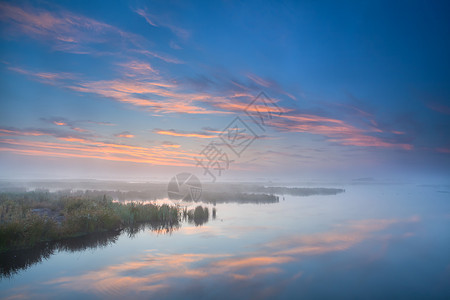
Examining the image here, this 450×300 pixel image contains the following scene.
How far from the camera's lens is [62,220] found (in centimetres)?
1631

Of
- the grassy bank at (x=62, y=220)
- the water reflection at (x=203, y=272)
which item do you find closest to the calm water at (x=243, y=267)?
the water reflection at (x=203, y=272)

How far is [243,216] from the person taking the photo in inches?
1037

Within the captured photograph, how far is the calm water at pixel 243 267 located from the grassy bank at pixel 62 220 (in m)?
1.58

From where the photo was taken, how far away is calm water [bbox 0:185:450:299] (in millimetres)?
9633

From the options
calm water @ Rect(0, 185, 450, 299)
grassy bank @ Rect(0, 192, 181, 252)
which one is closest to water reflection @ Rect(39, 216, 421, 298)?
calm water @ Rect(0, 185, 450, 299)

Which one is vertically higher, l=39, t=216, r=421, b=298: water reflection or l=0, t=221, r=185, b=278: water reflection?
l=0, t=221, r=185, b=278: water reflection

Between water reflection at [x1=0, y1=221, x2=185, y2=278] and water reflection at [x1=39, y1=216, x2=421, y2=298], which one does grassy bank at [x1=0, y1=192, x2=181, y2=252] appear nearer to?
water reflection at [x1=0, y1=221, x2=185, y2=278]

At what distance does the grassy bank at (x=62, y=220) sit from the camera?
495 inches

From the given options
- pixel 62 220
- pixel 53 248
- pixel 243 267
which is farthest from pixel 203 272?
pixel 62 220

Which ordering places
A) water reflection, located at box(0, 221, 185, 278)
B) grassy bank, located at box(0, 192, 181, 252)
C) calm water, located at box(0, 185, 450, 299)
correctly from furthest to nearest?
grassy bank, located at box(0, 192, 181, 252) < water reflection, located at box(0, 221, 185, 278) < calm water, located at box(0, 185, 450, 299)

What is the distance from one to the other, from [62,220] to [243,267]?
1134 cm

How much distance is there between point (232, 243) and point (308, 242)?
16.2ft

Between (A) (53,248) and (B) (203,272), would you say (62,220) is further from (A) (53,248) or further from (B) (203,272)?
(B) (203,272)

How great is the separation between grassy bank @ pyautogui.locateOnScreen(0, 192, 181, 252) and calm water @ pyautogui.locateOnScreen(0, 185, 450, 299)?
1.58 meters
